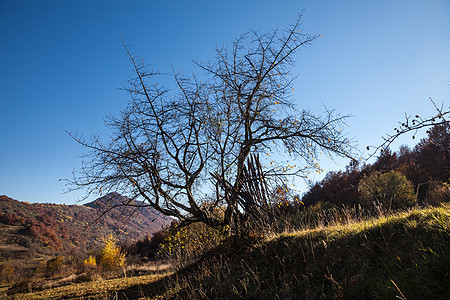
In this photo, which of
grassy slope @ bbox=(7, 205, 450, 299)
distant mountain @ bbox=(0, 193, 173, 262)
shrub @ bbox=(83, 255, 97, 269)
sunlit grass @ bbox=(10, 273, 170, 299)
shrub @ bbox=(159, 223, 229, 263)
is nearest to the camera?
grassy slope @ bbox=(7, 205, 450, 299)

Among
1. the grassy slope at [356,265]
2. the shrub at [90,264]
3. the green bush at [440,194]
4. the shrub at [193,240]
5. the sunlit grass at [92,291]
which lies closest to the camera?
the grassy slope at [356,265]

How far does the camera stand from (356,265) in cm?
367

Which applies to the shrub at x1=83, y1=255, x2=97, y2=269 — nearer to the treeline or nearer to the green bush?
the treeline

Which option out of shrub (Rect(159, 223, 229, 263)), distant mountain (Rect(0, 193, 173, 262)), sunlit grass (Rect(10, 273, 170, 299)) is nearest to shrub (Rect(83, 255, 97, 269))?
distant mountain (Rect(0, 193, 173, 262))

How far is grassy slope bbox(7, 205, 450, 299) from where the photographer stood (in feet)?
9.25

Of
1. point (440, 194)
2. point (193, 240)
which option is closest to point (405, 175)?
point (440, 194)

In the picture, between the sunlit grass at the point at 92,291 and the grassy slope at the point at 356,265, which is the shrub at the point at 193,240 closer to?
the sunlit grass at the point at 92,291

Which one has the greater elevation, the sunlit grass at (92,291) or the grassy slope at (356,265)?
the grassy slope at (356,265)

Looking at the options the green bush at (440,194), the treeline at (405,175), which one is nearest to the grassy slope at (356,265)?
the green bush at (440,194)

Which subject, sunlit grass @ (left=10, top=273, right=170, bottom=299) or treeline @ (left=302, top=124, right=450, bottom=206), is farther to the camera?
treeline @ (left=302, top=124, right=450, bottom=206)

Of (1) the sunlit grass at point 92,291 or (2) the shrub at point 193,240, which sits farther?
(2) the shrub at point 193,240

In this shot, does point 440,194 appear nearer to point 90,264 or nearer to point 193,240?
point 193,240

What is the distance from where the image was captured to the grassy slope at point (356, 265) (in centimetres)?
282

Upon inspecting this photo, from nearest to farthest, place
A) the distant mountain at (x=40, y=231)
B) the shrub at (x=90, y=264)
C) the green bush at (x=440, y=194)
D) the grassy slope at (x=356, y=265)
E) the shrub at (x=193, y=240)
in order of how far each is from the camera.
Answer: the grassy slope at (x=356, y=265) < the green bush at (x=440, y=194) < the shrub at (x=193, y=240) < the shrub at (x=90, y=264) < the distant mountain at (x=40, y=231)
